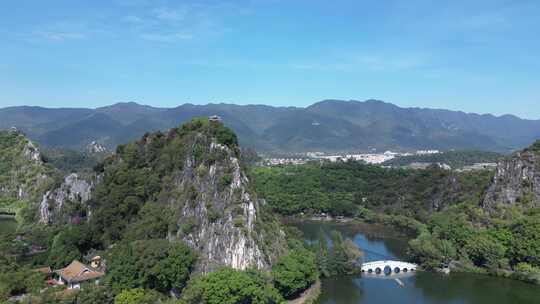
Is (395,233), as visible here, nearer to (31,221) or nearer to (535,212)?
(535,212)

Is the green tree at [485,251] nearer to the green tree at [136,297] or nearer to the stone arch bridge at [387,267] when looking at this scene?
the stone arch bridge at [387,267]

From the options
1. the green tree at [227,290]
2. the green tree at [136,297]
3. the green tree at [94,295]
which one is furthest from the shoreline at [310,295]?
the green tree at [94,295]

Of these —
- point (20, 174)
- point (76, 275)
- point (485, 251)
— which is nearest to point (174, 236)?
point (76, 275)

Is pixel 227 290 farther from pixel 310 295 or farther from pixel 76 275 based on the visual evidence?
pixel 76 275

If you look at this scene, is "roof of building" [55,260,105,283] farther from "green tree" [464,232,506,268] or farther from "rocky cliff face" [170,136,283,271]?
"green tree" [464,232,506,268]

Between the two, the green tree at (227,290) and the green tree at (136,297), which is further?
the green tree at (227,290)

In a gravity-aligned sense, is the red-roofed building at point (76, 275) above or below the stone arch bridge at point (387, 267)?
above

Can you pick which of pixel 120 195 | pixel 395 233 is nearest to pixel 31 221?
pixel 120 195
